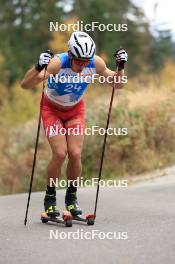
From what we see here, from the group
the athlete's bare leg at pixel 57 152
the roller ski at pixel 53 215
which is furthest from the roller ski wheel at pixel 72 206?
the athlete's bare leg at pixel 57 152

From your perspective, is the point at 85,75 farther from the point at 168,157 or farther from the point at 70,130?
the point at 168,157

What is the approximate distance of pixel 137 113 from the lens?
16516mm

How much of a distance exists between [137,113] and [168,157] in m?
1.43

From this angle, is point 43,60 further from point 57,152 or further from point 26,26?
point 26,26

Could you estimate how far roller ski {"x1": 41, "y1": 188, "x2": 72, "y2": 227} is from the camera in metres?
8.10

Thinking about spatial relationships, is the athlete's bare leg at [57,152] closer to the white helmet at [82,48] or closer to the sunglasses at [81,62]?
the sunglasses at [81,62]

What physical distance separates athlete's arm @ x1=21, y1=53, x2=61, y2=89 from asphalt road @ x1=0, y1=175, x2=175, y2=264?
1.59 metres

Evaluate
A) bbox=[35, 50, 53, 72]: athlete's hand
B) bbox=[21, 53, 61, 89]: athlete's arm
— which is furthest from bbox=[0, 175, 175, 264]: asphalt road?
bbox=[35, 50, 53, 72]: athlete's hand

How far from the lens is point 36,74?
7.83 m

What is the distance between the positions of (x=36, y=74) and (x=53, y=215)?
165 centimetres

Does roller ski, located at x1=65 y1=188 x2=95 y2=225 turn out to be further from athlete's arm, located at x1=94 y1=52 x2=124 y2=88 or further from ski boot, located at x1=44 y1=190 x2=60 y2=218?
athlete's arm, located at x1=94 y1=52 x2=124 y2=88

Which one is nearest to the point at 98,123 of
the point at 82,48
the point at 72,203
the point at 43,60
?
the point at 72,203

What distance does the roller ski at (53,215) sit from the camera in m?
8.10

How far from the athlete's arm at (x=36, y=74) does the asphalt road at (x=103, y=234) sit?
5.22 feet
